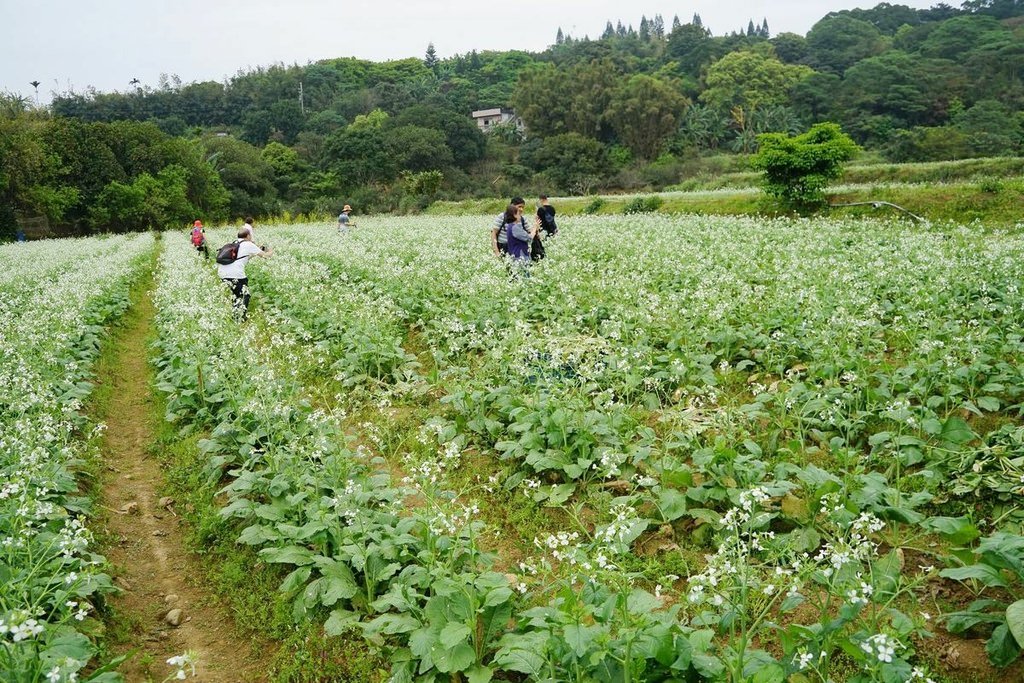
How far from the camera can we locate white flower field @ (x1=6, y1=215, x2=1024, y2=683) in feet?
11.6

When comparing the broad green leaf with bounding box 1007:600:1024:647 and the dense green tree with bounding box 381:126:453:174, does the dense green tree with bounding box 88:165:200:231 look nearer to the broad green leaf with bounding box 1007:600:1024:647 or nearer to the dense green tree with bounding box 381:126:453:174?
the dense green tree with bounding box 381:126:453:174

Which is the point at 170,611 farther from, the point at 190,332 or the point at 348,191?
the point at 348,191

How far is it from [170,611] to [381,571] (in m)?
2.21

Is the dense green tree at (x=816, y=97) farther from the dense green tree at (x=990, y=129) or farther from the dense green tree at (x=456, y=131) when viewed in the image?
the dense green tree at (x=456, y=131)

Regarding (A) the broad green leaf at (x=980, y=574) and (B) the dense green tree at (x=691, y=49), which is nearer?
(A) the broad green leaf at (x=980, y=574)

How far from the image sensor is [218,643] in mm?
4957

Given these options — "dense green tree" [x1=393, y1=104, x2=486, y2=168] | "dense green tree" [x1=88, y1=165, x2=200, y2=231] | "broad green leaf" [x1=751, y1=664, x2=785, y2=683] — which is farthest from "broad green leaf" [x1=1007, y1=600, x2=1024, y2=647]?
"dense green tree" [x1=393, y1=104, x2=486, y2=168]

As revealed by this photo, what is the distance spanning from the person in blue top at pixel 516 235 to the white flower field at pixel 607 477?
51.5 inches

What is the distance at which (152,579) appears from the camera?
5832 millimetres

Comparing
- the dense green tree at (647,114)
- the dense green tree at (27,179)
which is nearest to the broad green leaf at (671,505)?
the dense green tree at (27,179)

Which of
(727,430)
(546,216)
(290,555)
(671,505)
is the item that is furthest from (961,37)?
(290,555)

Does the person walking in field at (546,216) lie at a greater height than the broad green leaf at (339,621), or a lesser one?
greater

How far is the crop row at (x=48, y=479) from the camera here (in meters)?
3.60

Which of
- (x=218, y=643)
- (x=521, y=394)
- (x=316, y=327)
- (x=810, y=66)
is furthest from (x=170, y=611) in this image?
(x=810, y=66)
